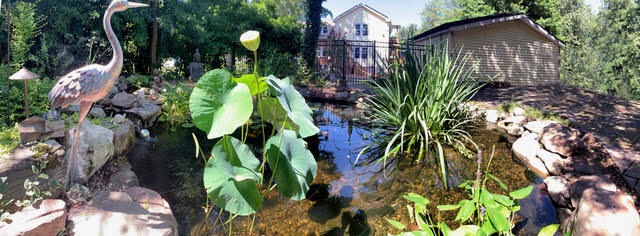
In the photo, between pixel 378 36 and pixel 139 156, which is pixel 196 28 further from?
pixel 378 36

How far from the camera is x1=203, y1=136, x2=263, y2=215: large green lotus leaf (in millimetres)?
1285

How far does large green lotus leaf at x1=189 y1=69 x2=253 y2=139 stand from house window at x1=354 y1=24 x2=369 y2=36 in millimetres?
21465

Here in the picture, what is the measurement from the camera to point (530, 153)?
331 cm

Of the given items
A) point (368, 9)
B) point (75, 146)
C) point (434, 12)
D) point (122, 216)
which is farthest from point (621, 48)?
point (434, 12)

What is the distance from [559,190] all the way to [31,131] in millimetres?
3939

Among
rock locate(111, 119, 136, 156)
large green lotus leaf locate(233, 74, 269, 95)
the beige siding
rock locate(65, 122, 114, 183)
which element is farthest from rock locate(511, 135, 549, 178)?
the beige siding

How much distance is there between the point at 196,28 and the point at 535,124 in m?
8.69

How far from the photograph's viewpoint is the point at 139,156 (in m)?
3.20

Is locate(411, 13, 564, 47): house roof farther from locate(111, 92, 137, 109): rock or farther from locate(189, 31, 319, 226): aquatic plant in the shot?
locate(189, 31, 319, 226): aquatic plant

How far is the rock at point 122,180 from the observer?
232cm

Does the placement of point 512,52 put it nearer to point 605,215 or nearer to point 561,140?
point 561,140

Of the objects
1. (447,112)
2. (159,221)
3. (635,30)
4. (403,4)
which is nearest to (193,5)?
(447,112)

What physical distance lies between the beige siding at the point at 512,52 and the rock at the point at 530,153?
7.11m

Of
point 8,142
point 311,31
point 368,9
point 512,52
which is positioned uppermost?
point 368,9
